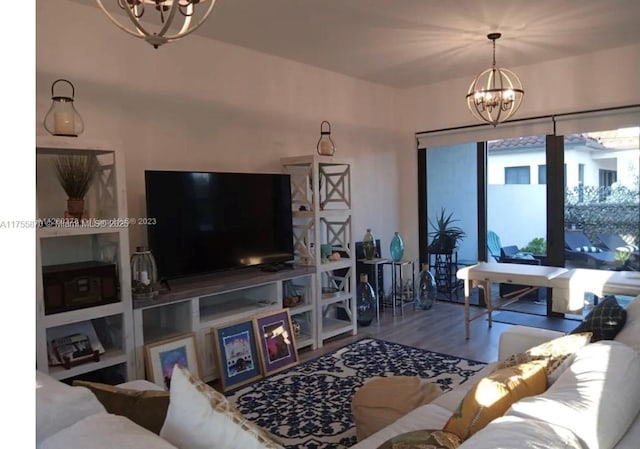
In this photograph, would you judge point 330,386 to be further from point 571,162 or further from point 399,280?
point 571,162

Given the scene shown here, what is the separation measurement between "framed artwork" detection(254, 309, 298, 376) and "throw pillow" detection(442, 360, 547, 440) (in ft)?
7.18

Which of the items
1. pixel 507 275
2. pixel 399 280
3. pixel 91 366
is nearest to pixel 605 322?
pixel 507 275

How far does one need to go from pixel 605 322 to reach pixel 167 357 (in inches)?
95.8

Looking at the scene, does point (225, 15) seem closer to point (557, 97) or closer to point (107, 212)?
point (107, 212)

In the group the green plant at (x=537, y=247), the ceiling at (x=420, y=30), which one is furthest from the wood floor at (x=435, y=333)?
the ceiling at (x=420, y=30)

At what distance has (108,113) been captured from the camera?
3287 millimetres

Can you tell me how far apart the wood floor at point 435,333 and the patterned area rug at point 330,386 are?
0.54 feet

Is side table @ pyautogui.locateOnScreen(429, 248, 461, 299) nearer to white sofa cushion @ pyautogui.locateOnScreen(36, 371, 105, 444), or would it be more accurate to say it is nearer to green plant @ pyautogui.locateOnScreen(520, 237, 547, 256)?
green plant @ pyautogui.locateOnScreen(520, 237, 547, 256)

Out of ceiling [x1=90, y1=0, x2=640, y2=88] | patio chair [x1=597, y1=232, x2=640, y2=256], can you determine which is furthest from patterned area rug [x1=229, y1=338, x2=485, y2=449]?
ceiling [x1=90, y1=0, x2=640, y2=88]

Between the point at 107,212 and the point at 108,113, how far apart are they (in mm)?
742

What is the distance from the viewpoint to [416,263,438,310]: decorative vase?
5.39m

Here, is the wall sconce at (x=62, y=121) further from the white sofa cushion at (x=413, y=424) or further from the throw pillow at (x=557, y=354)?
the throw pillow at (x=557, y=354)

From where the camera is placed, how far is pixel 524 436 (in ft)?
3.48

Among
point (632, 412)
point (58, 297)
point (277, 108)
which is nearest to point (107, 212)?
point (58, 297)
